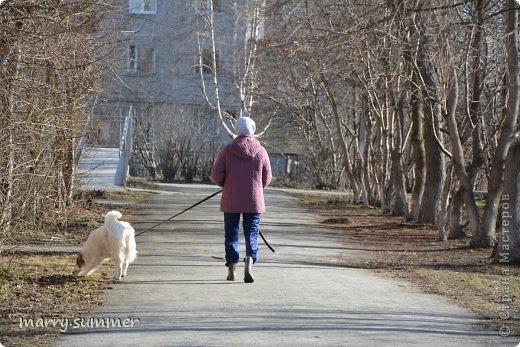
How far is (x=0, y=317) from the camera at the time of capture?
8.41 meters

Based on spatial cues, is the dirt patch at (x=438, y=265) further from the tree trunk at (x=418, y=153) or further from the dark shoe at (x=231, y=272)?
the dark shoe at (x=231, y=272)

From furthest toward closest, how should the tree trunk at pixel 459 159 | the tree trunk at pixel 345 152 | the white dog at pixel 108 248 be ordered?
the tree trunk at pixel 345 152, the tree trunk at pixel 459 159, the white dog at pixel 108 248

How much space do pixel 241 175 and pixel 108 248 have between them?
5.99ft

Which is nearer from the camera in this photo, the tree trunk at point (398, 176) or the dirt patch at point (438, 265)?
the dirt patch at point (438, 265)

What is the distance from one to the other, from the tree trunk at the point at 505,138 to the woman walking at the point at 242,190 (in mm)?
4731

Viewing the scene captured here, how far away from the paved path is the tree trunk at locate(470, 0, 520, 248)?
291 cm

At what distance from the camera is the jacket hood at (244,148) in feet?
35.4

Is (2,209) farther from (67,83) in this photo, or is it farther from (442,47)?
(442,47)

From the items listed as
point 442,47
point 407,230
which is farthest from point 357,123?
point 442,47

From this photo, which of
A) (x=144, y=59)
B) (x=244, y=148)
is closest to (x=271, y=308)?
(x=244, y=148)

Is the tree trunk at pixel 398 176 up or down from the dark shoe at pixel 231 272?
up

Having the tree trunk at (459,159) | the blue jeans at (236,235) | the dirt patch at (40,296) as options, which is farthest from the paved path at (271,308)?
the tree trunk at (459,159)

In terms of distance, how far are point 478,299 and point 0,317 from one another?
17.6 ft

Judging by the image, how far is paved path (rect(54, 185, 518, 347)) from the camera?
7.65 meters
